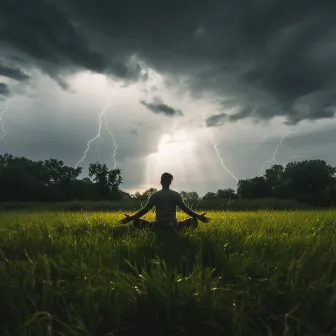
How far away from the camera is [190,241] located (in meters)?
5.73

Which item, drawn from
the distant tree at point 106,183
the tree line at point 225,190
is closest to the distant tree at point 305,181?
the tree line at point 225,190

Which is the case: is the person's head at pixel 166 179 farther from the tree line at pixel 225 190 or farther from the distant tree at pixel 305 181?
the distant tree at pixel 305 181

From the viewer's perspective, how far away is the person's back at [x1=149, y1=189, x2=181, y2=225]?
26.7 ft

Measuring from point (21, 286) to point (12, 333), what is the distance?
0.63 meters

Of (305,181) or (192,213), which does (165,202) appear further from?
(305,181)

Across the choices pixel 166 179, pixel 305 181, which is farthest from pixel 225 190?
pixel 166 179

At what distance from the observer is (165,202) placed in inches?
322

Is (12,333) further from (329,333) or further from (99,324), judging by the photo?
(329,333)

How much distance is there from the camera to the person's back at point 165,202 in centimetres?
815

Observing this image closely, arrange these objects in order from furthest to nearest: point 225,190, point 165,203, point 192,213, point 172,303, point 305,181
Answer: point 225,190
point 305,181
point 165,203
point 192,213
point 172,303

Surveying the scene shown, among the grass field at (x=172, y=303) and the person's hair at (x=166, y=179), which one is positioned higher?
the person's hair at (x=166, y=179)

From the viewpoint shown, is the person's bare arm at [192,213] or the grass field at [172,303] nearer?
the grass field at [172,303]

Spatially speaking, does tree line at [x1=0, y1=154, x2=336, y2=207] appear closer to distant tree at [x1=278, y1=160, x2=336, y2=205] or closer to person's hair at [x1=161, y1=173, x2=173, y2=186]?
distant tree at [x1=278, y1=160, x2=336, y2=205]

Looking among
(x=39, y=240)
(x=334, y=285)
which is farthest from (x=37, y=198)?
(x=334, y=285)
